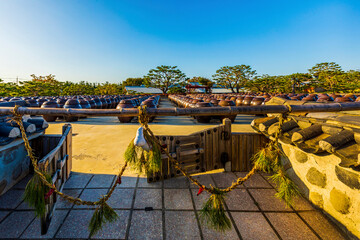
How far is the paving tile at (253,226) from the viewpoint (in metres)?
2.13

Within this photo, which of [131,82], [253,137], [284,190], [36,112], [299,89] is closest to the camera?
[36,112]

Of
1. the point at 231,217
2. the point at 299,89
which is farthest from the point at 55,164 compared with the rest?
the point at 299,89

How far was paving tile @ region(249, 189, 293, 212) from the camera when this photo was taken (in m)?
2.61

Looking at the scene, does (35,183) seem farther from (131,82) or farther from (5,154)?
(131,82)

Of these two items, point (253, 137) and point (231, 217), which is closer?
point (231, 217)

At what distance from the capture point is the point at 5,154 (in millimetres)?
2848

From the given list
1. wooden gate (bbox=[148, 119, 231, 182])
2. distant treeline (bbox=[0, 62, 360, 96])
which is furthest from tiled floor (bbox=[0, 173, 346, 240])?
distant treeline (bbox=[0, 62, 360, 96])

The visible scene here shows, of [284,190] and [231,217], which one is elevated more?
[284,190]

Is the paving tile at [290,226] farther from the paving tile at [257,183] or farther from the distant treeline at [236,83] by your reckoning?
the distant treeline at [236,83]

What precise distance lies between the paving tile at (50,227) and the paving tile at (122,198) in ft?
2.06

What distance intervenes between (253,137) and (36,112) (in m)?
3.57

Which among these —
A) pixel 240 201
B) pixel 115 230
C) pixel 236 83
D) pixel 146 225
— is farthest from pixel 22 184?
pixel 236 83

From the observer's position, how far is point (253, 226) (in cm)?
227

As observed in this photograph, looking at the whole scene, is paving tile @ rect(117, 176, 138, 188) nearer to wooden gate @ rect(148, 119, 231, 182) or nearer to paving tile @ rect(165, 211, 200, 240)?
wooden gate @ rect(148, 119, 231, 182)
